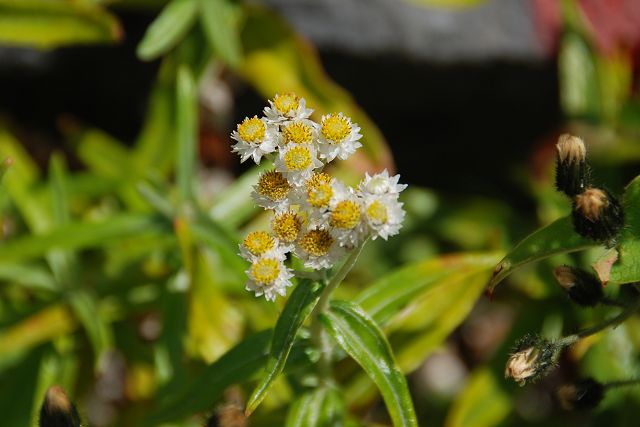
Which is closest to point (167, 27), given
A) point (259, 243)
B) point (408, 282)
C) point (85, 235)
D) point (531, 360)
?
point (85, 235)

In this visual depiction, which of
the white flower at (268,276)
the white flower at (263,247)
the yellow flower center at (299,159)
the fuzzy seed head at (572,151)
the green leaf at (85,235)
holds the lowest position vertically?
the green leaf at (85,235)

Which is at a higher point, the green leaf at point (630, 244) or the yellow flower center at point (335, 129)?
the yellow flower center at point (335, 129)

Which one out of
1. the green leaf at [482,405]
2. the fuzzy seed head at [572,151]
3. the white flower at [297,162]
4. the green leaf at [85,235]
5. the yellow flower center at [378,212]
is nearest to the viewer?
the yellow flower center at [378,212]

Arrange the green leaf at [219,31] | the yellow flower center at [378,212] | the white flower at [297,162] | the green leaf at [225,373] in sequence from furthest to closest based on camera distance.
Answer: the green leaf at [219,31], the green leaf at [225,373], the white flower at [297,162], the yellow flower center at [378,212]

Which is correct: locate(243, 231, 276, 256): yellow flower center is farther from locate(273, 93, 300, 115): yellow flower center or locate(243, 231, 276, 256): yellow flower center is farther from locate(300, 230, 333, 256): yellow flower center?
locate(273, 93, 300, 115): yellow flower center

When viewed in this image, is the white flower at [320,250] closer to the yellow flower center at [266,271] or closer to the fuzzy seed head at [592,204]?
the yellow flower center at [266,271]

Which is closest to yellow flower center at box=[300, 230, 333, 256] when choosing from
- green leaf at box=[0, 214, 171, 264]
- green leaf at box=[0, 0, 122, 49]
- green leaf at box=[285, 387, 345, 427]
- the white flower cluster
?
the white flower cluster

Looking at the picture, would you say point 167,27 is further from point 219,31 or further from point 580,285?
point 580,285

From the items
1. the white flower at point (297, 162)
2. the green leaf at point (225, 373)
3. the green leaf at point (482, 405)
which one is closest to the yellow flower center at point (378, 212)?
the white flower at point (297, 162)
